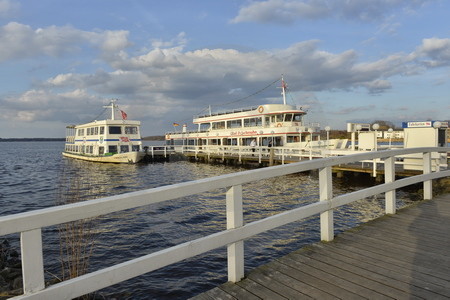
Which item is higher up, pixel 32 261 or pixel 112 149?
pixel 32 261

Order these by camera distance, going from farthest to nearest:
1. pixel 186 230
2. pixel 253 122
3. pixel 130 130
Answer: pixel 130 130
pixel 253 122
pixel 186 230

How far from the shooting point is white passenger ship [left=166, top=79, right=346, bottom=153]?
2919 cm

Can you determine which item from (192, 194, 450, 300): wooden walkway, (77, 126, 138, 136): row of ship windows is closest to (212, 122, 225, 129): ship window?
(77, 126, 138, 136): row of ship windows

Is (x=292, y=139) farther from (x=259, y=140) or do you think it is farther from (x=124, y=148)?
(x=124, y=148)

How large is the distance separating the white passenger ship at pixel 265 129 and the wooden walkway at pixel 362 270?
21864 millimetres

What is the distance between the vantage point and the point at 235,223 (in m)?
3.04

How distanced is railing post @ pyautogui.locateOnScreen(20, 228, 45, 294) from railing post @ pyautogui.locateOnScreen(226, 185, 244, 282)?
1614mm

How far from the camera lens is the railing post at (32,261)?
1895mm

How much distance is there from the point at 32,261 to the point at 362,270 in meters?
3.04

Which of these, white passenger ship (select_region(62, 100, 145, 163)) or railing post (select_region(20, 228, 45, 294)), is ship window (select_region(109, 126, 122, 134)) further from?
railing post (select_region(20, 228, 45, 294))

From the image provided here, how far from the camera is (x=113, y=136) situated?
117 ft

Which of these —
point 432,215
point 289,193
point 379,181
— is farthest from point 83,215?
point 379,181

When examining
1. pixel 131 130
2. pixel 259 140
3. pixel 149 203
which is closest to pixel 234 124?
pixel 259 140

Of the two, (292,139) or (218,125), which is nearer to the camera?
(292,139)
